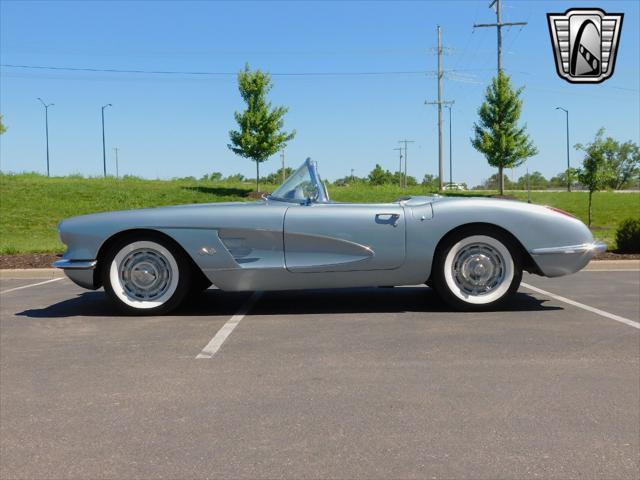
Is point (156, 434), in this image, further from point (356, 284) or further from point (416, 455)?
point (356, 284)

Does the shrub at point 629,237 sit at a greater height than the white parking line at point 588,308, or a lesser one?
greater

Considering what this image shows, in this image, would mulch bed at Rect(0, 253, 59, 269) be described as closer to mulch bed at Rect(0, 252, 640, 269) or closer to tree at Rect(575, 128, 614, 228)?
mulch bed at Rect(0, 252, 640, 269)

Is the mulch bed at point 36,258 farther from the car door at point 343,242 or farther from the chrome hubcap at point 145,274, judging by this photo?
the car door at point 343,242

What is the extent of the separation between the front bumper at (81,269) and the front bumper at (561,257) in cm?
391

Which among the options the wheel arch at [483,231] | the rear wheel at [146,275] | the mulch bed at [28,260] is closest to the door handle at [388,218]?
the wheel arch at [483,231]

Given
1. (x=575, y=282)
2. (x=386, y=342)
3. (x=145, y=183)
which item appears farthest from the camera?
(x=145, y=183)

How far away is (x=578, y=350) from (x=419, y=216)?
1.82m

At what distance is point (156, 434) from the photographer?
265 cm

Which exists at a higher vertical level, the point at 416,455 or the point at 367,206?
the point at 367,206

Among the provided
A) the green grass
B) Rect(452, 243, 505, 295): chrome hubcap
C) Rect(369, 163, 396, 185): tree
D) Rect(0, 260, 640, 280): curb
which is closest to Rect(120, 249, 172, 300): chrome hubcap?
Rect(452, 243, 505, 295): chrome hubcap

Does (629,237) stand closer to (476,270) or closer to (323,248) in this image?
(476,270)

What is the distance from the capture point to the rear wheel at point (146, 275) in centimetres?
531

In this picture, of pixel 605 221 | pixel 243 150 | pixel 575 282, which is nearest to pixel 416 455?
pixel 575 282

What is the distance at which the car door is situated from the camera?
5.23 metres
